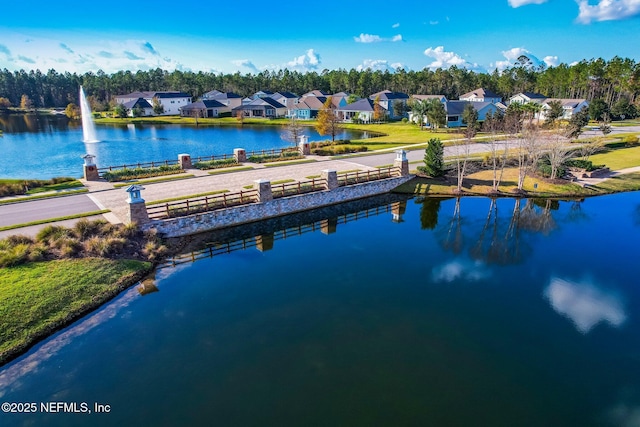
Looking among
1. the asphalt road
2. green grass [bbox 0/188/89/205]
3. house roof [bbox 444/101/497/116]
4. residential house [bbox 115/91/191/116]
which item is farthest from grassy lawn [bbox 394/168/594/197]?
residential house [bbox 115/91/191/116]

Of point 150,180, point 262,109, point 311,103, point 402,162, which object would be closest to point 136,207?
point 150,180

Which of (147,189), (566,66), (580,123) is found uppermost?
(566,66)

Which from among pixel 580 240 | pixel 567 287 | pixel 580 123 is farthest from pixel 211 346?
pixel 580 123

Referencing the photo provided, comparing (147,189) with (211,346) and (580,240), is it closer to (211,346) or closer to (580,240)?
(211,346)

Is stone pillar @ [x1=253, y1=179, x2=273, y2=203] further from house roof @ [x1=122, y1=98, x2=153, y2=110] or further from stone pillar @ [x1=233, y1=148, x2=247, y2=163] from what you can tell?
house roof @ [x1=122, y1=98, x2=153, y2=110]

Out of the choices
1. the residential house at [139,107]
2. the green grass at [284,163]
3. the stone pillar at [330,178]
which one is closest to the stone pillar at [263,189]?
the stone pillar at [330,178]

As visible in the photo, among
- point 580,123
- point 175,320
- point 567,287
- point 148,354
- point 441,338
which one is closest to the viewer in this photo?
point 148,354

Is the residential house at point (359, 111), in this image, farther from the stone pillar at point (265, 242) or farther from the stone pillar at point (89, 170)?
the stone pillar at point (265, 242)
